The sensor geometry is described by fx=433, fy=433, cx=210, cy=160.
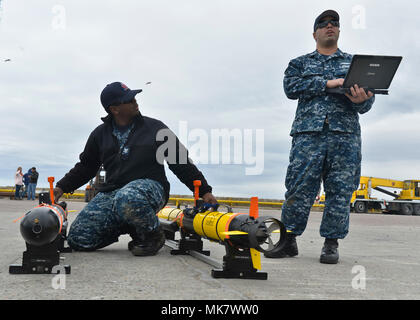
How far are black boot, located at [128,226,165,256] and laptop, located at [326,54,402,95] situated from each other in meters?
2.01

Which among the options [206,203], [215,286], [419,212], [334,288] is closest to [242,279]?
[215,286]

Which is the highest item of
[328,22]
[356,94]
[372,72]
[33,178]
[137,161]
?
[328,22]

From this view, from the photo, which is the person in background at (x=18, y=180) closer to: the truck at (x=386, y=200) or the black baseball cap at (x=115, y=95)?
the truck at (x=386, y=200)

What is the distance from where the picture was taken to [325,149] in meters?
3.84

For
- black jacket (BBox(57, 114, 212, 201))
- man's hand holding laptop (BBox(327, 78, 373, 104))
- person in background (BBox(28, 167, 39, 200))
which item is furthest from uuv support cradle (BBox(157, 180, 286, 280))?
person in background (BBox(28, 167, 39, 200))

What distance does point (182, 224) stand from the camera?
153 inches

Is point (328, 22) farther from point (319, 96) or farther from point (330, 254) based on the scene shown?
point (330, 254)

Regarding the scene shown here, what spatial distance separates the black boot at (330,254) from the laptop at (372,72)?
1.30 m

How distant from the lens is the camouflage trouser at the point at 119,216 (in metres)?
3.48

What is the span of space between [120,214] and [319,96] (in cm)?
203

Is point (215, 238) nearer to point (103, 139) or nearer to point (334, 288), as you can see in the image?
point (334, 288)

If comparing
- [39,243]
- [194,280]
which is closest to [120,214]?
[39,243]

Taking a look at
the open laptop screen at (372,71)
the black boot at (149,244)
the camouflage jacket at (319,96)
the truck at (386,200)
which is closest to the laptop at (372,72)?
the open laptop screen at (372,71)

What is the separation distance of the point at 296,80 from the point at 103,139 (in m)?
1.86
